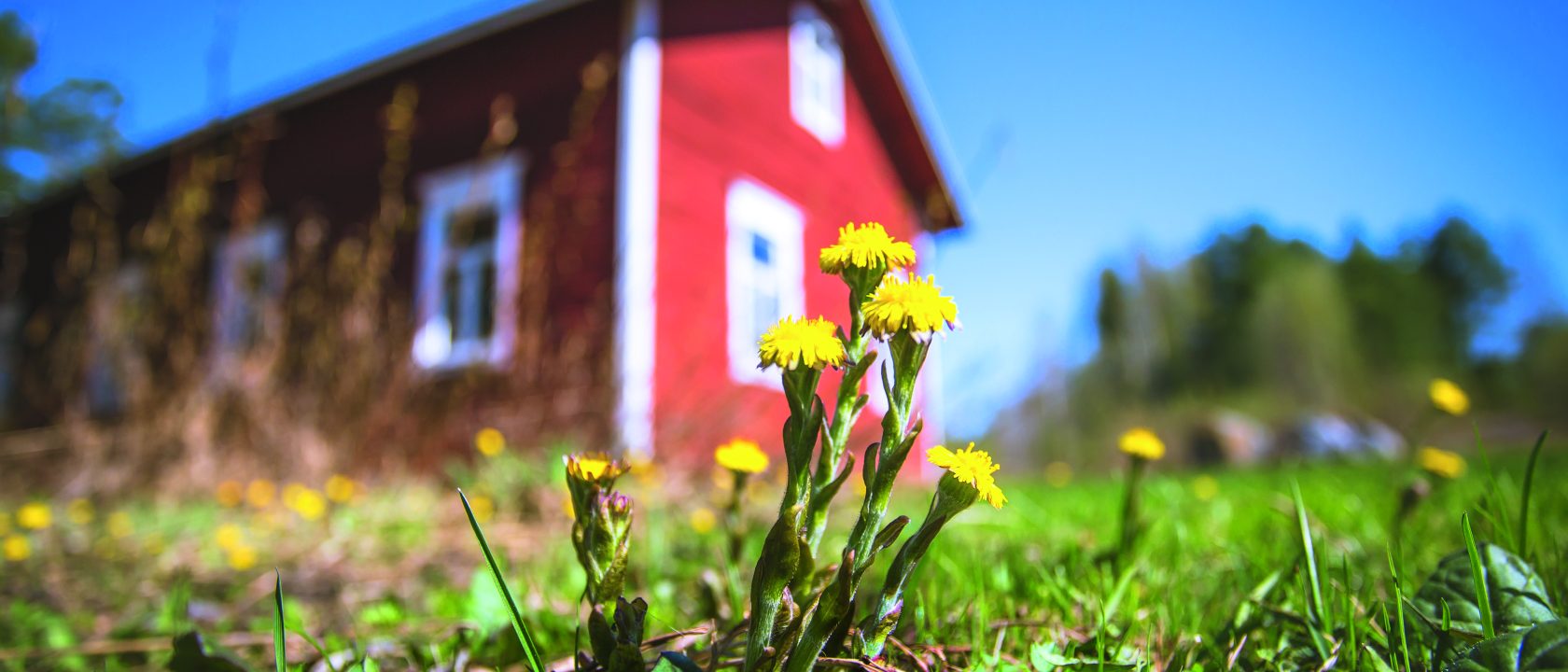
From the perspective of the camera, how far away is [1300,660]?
0.87m

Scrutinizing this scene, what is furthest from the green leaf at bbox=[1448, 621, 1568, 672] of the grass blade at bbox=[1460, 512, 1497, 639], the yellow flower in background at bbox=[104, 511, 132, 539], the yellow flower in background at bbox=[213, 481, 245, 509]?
the yellow flower in background at bbox=[213, 481, 245, 509]

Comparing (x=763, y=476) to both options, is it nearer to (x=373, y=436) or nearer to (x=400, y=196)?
(x=373, y=436)

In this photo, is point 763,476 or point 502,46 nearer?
point 763,476

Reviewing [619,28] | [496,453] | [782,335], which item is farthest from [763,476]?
[619,28]

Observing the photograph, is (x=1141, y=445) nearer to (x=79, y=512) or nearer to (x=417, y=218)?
(x=79, y=512)

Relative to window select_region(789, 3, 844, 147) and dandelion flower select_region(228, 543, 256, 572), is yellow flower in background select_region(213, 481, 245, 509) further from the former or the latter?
window select_region(789, 3, 844, 147)

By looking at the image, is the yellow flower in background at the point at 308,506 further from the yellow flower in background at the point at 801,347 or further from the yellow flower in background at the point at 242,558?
the yellow flower in background at the point at 801,347

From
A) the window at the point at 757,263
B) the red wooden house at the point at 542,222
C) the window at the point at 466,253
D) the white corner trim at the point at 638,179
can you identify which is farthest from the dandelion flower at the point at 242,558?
the window at the point at 757,263

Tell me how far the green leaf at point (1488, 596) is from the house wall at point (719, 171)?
4043 mm

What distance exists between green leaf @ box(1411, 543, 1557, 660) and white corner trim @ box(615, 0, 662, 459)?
4958 millimetres

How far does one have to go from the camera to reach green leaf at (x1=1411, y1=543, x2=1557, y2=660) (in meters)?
0.80

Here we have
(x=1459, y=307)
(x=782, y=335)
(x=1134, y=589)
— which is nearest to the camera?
(x=782, y=335)

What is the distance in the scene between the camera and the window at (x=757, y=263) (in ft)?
22.3

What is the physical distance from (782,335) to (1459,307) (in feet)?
114
